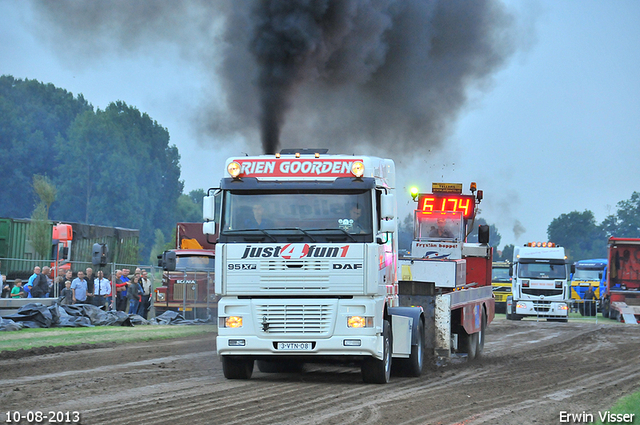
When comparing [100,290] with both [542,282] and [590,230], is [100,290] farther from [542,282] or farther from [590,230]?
[590,230]

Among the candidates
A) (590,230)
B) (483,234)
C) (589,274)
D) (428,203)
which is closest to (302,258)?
(483,234)

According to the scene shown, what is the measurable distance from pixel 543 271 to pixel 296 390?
28.2m

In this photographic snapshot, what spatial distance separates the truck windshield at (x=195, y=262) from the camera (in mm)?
30156

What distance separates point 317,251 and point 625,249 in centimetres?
3162

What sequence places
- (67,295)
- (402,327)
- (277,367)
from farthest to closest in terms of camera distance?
(67,295)
(277,367)
(402,327)

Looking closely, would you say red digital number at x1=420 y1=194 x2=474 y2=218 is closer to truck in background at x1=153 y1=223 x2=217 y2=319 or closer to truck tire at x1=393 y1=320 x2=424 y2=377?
truck tire at x1=393 y1=320 x2=424 y2=377

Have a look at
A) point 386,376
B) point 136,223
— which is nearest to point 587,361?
point 386,376

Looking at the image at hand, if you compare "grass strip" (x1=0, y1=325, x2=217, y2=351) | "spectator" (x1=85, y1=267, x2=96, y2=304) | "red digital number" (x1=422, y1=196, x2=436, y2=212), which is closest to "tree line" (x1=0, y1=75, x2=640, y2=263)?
"spectator" (x1=85, y1=267, x2=96, y2=304)

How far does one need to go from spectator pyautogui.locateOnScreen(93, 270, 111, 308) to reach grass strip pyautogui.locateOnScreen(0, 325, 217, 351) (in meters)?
1.99

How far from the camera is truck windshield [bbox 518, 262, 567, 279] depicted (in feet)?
126

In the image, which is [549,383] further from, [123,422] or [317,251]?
[123,422]

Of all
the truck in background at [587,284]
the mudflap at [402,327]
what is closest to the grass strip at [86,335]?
the mudflap at [402,327]

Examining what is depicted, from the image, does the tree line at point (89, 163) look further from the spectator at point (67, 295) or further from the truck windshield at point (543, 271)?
the spectator at point (67, 295)

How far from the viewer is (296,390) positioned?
12125 mm
